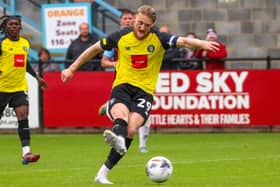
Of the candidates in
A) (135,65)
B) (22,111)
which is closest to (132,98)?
(135,65)

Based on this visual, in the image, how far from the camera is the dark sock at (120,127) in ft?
39.7

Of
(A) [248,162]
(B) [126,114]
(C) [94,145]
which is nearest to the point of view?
(B) [126,114]

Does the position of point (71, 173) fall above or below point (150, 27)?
below

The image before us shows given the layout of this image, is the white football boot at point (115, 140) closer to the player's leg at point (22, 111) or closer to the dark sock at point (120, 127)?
the dark sock at point (120, 127)

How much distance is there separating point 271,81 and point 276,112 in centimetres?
70

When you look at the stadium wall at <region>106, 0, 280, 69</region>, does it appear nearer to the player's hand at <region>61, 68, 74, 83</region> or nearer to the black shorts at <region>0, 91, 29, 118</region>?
the black shorts at <region>0, 91, 29, 118</region>

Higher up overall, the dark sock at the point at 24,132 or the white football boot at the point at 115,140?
the white football boot at the point at 115,140

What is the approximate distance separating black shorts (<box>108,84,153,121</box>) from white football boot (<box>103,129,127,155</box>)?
859mm

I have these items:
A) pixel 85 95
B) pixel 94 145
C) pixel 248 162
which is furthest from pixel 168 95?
pixel 248 162

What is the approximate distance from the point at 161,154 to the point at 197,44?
5454 millimetres

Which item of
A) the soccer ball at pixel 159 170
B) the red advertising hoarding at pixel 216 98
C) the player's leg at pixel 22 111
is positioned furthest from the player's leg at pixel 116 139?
the red advertising hoarding at pixel 216 98

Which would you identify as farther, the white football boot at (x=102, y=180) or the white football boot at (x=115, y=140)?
the white football boot at (x=102, y=180)

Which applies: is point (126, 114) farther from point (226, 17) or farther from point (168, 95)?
point (226, 17)

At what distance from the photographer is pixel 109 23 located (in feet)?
88.2
